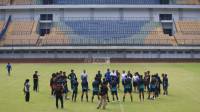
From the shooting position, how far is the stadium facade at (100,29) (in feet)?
216

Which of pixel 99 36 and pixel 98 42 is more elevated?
pixel 99 36

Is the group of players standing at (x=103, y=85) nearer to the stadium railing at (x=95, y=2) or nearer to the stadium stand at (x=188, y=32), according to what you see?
the stadium stand at (x=188, y=32)

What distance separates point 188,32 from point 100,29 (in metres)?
14.7

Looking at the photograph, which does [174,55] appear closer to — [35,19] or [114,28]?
[114,28]

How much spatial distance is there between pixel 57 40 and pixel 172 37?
1866 cm

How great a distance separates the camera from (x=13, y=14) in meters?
76.7

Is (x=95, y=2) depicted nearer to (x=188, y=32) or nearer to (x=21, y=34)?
(x=21, y=34)

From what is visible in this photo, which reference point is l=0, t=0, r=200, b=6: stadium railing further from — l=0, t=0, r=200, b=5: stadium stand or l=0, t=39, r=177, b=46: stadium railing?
l=0, t=39, r=177, b=46: stadium railing

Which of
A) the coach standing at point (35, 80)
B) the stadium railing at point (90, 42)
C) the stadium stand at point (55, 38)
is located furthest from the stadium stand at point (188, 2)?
the coach standing at point (35, 80)

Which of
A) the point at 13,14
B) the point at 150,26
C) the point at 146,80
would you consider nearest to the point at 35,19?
the point at 13,14

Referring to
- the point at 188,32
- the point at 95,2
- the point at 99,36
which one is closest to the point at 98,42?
the point at 99,36

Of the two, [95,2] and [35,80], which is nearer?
[35,80]

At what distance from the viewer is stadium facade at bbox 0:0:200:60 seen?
216 ft

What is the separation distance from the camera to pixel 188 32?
71.7m
